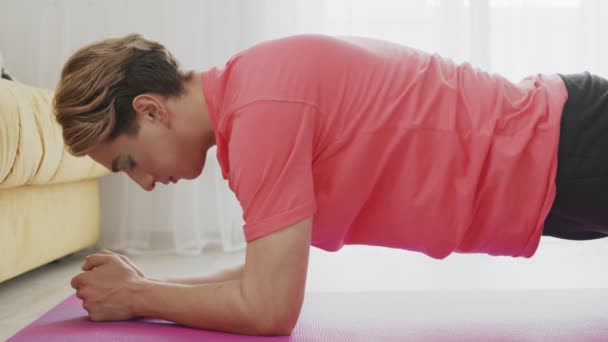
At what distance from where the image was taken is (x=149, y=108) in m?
1.10

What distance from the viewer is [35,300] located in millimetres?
1806

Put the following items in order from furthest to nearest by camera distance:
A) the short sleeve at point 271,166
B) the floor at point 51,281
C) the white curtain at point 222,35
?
1. the white curtain at point 222,35
2. the floor at point 51,281
3. the short sleeve at point 271,166

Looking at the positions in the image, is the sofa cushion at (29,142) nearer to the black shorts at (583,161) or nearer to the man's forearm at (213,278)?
the man's forearm at (213,278)

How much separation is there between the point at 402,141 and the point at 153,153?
415mm

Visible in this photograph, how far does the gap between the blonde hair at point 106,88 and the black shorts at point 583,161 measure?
0.63 meters

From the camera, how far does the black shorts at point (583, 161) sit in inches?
41.9

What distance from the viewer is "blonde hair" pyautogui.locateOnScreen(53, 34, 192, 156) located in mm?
1071

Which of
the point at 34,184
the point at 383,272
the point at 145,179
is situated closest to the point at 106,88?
the point at 145,179

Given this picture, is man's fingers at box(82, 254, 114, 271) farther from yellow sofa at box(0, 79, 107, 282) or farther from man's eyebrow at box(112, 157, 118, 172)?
yellow sofa at box(0, 79, 107, 282)

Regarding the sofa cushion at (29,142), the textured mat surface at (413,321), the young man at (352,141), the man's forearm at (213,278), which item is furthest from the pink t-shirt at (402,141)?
the sofa cushion at (29,142)

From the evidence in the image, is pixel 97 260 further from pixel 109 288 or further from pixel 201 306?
pixel 201 306

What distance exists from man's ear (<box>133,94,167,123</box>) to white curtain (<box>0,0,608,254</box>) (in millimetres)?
1749

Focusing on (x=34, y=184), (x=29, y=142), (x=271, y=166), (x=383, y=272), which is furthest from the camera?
(x=383, y=272)

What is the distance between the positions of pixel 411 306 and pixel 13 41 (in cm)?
236
